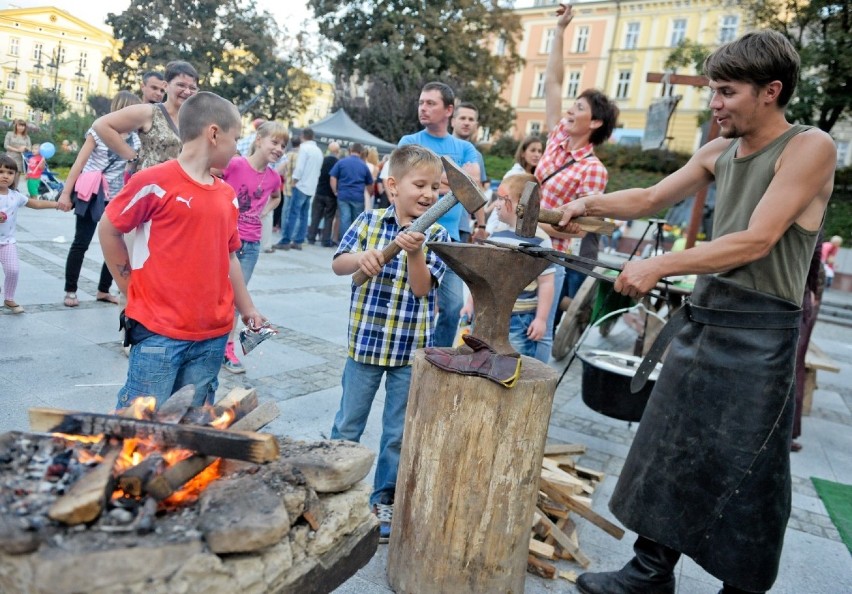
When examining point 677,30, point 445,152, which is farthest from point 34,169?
point 677,30

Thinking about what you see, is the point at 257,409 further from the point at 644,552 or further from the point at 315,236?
the point at 315,236

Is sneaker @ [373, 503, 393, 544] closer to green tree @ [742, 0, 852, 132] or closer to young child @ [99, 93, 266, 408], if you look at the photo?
young child @ [99, 93, 266, 408]

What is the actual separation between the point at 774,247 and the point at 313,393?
2.94 meters

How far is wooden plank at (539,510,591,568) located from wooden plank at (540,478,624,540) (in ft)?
0.50

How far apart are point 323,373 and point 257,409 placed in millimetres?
2618

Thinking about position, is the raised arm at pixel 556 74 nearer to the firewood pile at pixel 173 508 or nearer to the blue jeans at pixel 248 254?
the blue jeans at pixel 248 254

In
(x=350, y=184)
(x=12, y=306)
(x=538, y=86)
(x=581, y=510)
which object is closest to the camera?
(x=581, y=510)

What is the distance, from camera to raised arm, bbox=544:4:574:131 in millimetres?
4105

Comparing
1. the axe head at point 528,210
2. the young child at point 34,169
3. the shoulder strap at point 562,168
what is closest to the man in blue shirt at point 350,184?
the young child at point 34,169

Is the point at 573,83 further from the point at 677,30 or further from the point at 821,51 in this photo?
the point at 821,51

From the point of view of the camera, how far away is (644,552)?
2494 mm

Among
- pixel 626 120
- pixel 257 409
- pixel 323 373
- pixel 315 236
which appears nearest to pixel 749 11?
pixel 626 120

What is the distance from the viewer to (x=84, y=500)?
136cm

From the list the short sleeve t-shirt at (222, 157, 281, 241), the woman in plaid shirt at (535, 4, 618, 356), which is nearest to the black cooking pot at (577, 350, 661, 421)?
the woman in plaid shirt at (535, 4, 618, 356)
